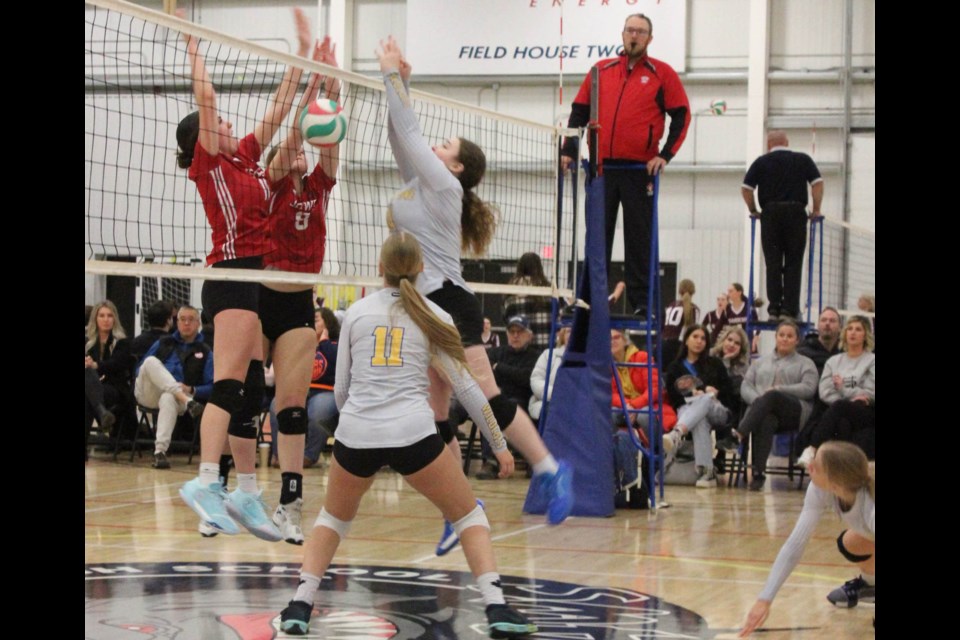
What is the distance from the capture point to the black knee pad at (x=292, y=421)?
5508mm

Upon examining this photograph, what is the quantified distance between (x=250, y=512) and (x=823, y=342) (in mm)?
6707

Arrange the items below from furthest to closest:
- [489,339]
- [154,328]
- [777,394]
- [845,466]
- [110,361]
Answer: [489,339] → [110,361] → [154,328] → [777,394] → [845,466]

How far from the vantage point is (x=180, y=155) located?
A: 17.3ft

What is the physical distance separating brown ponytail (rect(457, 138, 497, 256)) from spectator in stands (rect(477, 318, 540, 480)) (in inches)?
201

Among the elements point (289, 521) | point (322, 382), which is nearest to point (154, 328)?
point (322, 382)

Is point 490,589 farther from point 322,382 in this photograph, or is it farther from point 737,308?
point 737,308

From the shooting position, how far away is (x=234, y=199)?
5246 mm

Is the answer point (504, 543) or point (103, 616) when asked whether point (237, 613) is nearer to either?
point (103, 616)

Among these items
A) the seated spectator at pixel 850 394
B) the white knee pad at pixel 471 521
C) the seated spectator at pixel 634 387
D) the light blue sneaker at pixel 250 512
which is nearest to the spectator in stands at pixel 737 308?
the seated spectator at pixel 634 387

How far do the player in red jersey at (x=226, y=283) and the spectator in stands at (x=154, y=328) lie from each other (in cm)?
593

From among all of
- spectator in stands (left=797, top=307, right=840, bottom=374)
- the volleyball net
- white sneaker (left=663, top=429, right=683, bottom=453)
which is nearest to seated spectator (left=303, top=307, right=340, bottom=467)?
the volleyball net

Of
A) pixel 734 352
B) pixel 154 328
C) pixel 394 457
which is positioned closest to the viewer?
pixel 394 457
